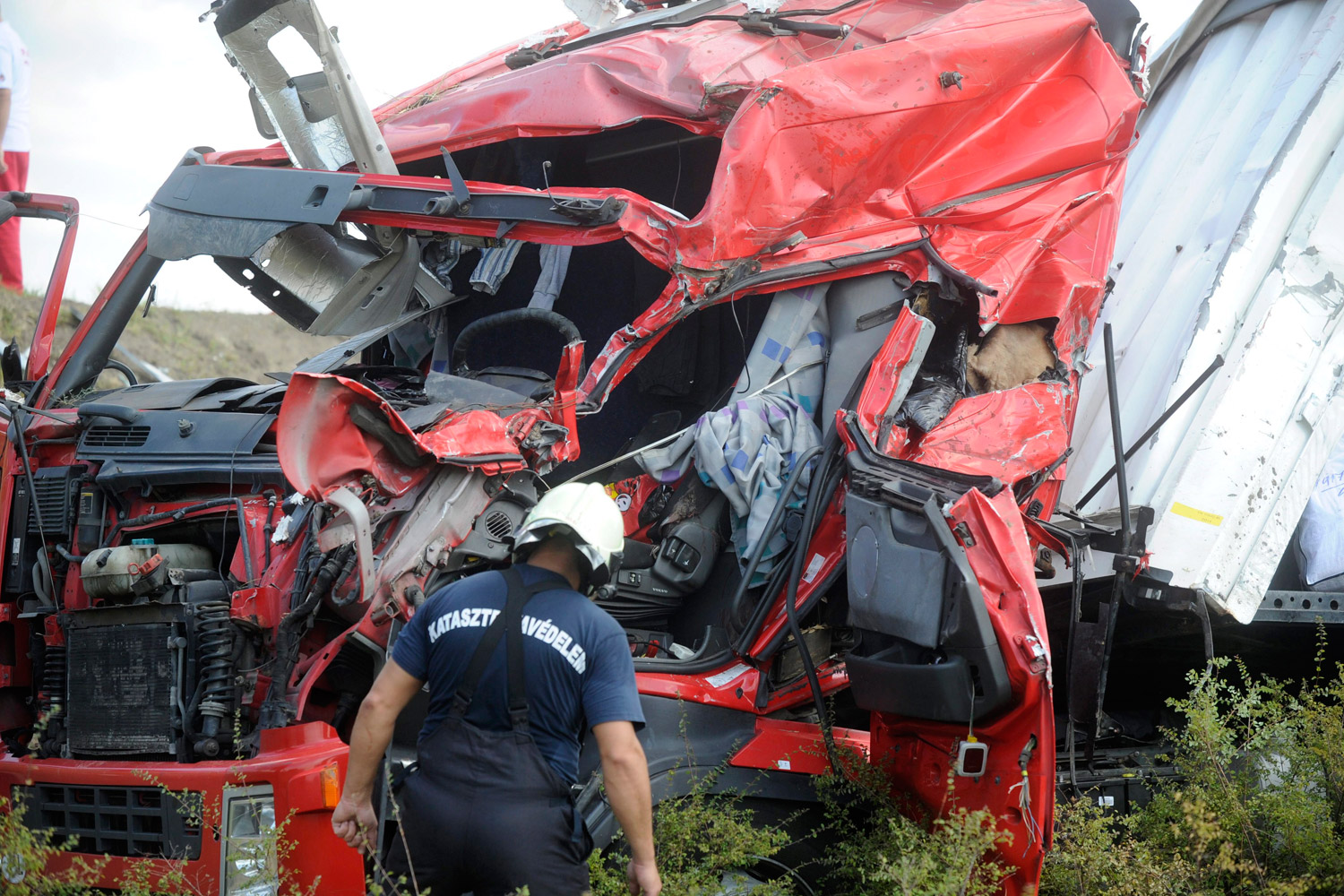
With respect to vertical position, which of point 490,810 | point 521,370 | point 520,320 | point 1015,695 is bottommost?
point 490,810

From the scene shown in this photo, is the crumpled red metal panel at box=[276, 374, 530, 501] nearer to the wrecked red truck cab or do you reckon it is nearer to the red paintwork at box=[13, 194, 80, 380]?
the wrecked red truck cab

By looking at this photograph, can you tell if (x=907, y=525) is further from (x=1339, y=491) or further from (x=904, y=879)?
(x=1339, y=491)

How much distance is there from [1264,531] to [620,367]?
2.43 metres

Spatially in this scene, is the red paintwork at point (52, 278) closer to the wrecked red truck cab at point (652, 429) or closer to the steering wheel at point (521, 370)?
the wrecked red truck cab at point (652, 429)

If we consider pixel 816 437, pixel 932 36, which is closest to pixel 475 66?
pixel 932 36

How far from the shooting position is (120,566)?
322 cm

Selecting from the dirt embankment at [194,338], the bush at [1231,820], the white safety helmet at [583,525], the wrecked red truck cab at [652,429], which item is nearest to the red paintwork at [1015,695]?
the wrecked red truck cab at [652,429]

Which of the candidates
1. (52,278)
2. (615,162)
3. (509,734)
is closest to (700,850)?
(509,734)

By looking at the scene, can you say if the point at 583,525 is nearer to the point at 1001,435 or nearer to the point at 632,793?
the point at 632,793

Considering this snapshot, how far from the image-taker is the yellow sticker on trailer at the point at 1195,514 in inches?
154

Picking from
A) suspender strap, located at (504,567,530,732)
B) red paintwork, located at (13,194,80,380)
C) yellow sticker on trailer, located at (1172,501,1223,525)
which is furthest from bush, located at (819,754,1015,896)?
red paintwork, located at (13,194,80,380)

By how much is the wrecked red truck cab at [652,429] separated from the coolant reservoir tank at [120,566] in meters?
0.02

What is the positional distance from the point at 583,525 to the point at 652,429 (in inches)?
76.0

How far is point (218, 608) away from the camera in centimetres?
315
